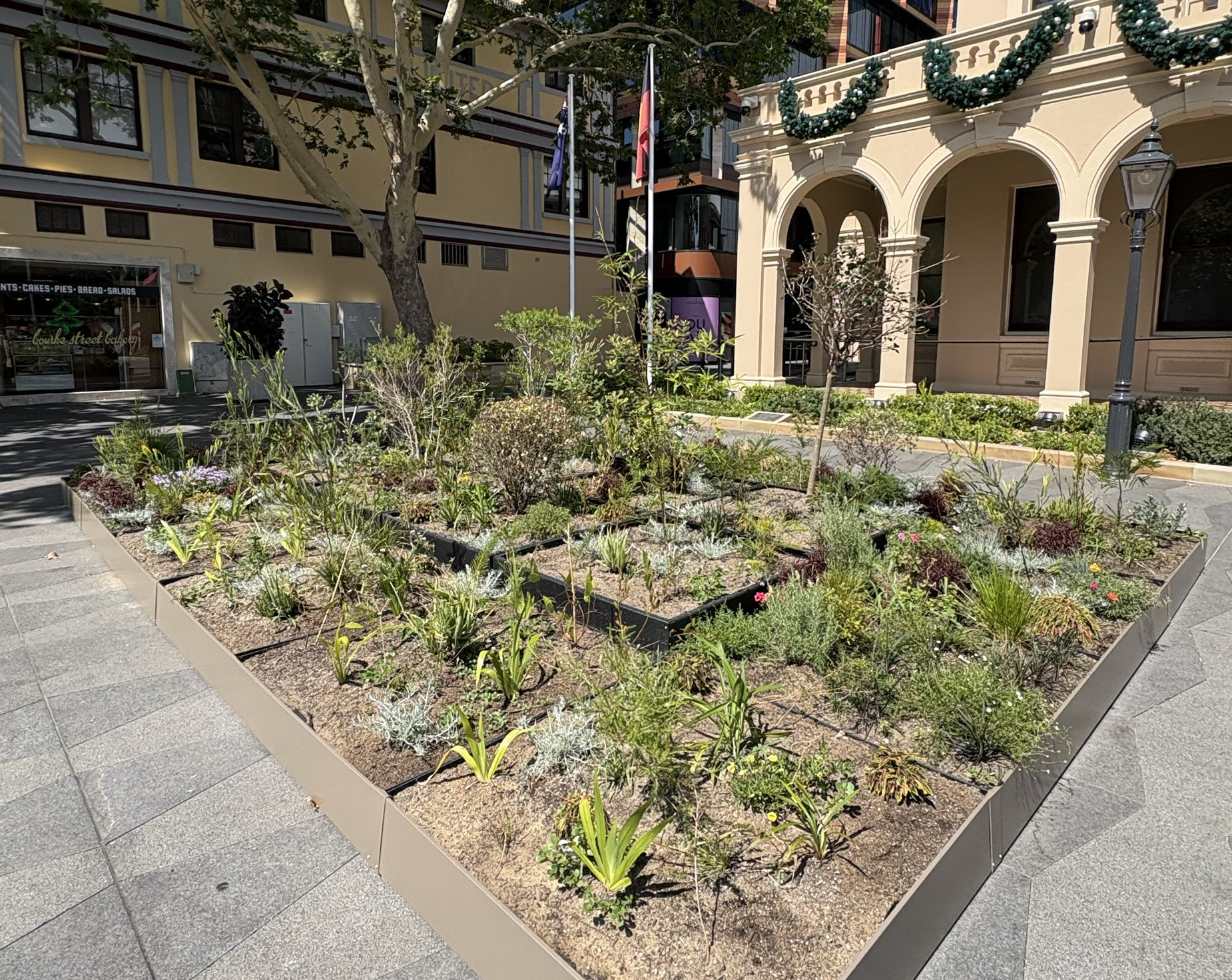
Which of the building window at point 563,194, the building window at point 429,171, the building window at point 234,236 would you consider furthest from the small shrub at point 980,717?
the building window at point 563,194

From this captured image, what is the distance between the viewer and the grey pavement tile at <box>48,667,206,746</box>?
3.82 metres

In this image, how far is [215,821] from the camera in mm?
3090

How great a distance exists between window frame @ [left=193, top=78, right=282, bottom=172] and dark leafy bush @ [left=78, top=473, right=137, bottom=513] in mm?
14416

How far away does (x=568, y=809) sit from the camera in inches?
109

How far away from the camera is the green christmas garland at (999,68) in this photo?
1155cm

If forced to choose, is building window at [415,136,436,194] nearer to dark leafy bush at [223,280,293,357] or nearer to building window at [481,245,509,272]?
building window at [481,245,509,272]

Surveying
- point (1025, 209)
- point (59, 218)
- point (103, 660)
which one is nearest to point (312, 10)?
point (59, 218)

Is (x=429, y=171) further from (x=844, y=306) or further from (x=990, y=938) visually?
(x=990, y=938)

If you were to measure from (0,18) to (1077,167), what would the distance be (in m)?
20.1

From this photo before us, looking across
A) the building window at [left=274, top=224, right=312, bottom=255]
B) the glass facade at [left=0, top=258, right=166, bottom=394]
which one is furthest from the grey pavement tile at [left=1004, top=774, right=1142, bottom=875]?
the building window at [left=274, top=224, right=312, bottom=255]

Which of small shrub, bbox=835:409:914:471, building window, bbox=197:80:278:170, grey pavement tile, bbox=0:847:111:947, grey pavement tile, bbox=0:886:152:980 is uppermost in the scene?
building window, bbox=197:80:278:170

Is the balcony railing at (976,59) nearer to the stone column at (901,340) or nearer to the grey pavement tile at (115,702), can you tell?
the stone column at (901,340)

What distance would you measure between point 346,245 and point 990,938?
22539 mm

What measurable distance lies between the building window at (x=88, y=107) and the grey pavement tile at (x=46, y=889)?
58.9 feet
